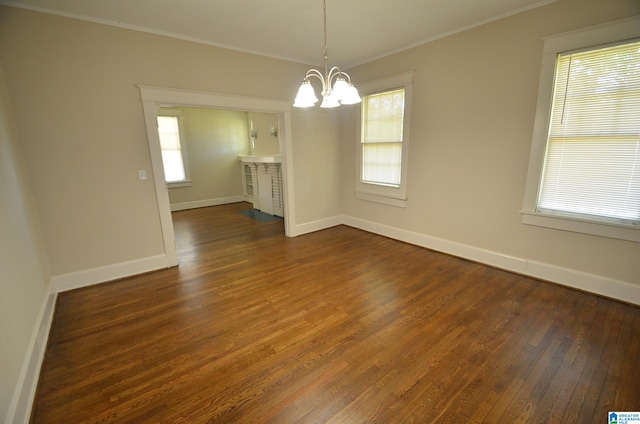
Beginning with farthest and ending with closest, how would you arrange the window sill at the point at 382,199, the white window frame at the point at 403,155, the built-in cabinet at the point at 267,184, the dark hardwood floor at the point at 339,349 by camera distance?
the built-in cabinet at the point at 267,184
the window sill at the point at 382,199
the white window frame at the point at 403,155
the dark hardwood floor at the point at 339,349

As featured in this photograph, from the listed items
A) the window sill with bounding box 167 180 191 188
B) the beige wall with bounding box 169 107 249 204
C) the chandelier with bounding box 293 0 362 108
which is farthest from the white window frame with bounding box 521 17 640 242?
the window sill with bounding box 167 180 191 188

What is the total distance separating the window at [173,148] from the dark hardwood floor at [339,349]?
4.16m

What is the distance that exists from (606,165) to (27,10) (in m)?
5.52

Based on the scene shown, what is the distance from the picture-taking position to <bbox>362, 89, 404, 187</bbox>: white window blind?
416 cm

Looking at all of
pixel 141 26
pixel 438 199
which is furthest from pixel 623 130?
pixel 141 26

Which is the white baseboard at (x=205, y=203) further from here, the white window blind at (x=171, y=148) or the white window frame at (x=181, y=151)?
the white window blind at (x=171, y=148)

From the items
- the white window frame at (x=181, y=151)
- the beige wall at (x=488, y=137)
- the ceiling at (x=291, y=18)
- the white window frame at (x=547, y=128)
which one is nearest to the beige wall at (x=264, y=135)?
the white window frame at (x=181, y=151)

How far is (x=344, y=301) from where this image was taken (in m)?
2.72

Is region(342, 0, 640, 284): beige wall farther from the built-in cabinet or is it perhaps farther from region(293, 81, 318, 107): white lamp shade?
the built-in cabinet

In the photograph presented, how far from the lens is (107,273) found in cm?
323

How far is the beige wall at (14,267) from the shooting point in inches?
62.2

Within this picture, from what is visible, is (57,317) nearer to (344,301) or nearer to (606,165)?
(344,301)

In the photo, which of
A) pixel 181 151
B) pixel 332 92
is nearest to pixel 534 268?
pixel 332 92

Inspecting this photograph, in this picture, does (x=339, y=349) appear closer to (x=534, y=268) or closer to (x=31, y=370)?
(x=31, y=370)
